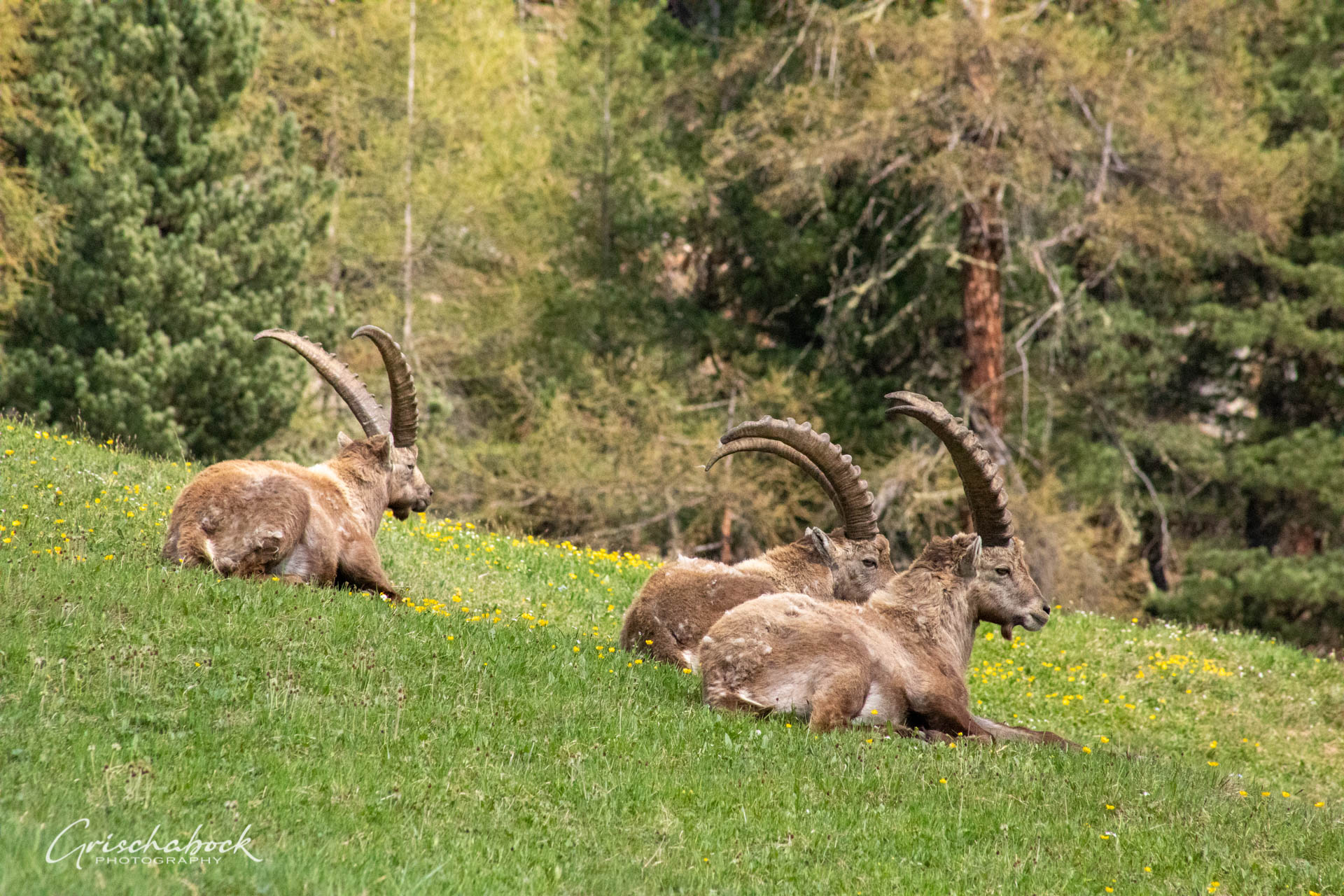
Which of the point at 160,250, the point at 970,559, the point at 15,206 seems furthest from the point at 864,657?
the point at 15,206

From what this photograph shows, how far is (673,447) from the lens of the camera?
35938mm

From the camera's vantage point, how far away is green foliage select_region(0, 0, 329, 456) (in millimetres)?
29688

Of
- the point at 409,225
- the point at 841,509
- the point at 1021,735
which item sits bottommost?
the point at 1021,735

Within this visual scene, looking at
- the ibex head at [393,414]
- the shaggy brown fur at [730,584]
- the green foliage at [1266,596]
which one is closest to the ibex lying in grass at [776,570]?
the shaggy brown fur at [730,584]

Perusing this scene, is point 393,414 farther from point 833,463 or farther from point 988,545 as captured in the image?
point 988,545

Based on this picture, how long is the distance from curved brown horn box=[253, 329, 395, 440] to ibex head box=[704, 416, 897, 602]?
12.2 feet

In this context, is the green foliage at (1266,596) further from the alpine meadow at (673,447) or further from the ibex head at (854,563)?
the ibex head at (854,563)

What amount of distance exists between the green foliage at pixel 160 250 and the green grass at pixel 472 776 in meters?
17.3

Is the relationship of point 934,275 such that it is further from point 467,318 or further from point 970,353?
point 467,318

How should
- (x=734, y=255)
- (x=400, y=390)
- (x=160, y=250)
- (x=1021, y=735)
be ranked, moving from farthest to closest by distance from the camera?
(x=734, y=255), (x=160, y=250), (x=400, y=390), (x=1021, y=735)

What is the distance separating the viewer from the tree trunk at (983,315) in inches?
1219

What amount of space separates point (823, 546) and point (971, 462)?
2.15 meters

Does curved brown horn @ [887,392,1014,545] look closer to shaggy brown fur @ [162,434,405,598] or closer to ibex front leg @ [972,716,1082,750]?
ibex front leg @ [972,716,1082,750]
